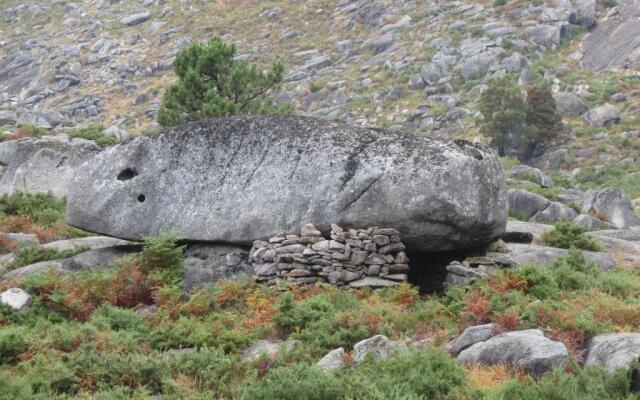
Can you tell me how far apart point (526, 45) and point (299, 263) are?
39.6m

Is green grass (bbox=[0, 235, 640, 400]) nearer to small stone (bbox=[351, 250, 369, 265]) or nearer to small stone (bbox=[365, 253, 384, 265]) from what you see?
small stone (bbox=[365, 253, 384, 265])

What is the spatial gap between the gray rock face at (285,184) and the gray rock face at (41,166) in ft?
29.5

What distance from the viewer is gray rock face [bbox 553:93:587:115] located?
4244cm

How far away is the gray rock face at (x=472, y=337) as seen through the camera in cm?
1052

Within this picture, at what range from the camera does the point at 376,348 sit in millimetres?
10227

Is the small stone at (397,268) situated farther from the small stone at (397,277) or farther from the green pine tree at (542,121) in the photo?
the green pine tree at (542,121)

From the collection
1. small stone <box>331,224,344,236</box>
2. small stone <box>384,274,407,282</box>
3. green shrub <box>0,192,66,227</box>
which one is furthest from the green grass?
green shrub <box>0,192,66,227</box>

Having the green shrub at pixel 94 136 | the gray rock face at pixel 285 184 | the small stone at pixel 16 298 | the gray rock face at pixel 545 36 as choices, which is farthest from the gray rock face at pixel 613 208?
the gray rock face at pixel 545 36

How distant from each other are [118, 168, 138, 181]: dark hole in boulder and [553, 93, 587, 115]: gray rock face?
108 feet

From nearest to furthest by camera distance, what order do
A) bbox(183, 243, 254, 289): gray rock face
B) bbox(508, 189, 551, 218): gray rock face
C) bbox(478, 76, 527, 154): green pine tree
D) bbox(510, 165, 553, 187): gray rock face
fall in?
bbox(183, 243, 254, 289): gray rock face → bbox(508, 189, 551, 218): gray rock face → bbox(510, 165, 553, 187): gray rock face → bbox(478, 76, 527, 154): green pine tree

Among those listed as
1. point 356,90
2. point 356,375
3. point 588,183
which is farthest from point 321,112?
point 356,375

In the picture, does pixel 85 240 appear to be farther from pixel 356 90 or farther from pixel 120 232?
pixel 356 90

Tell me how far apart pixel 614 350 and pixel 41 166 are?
2274 centimetres

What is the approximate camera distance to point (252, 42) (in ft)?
197
